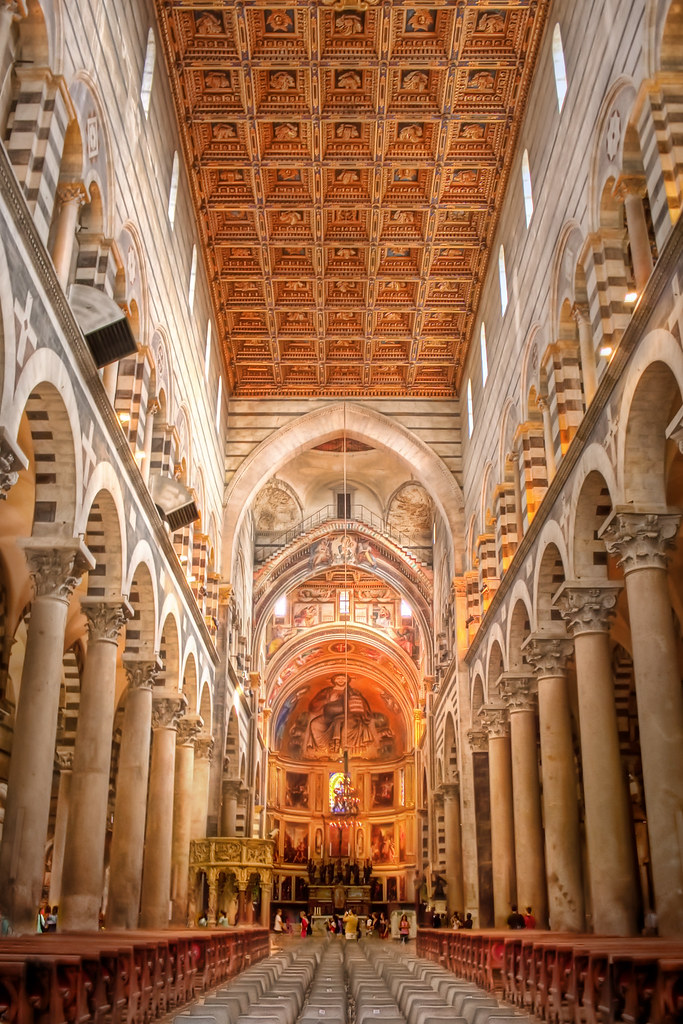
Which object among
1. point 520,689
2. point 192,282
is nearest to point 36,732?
point 520,689

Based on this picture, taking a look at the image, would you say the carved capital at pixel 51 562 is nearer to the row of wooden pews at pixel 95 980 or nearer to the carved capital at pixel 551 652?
the row of wooden pews at pixel 95 980

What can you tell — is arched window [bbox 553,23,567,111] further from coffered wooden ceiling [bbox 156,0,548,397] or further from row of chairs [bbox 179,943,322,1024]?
row of chairs [bbox 179,943,322,1024]

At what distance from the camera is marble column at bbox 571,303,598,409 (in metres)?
15.0

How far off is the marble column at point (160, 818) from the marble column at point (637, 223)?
12.7 metres

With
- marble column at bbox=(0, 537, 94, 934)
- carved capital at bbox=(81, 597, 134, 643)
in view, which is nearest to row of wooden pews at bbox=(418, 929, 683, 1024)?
marble column at bbox=(0, 537, 94, 934)

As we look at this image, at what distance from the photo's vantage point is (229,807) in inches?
1238

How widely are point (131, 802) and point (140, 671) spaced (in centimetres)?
224

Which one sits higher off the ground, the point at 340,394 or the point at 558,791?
the point at 340,394

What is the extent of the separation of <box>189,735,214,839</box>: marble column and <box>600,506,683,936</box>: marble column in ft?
51.7

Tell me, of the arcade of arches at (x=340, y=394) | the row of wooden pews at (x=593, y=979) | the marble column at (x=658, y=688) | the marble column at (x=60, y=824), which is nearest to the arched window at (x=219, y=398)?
the arcade of arches at (x=340, y=394)

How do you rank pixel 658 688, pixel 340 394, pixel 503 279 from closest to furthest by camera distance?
pixel 658 688 → pixel 503 279 → pixel 340 394

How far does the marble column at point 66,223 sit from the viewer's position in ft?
40.7

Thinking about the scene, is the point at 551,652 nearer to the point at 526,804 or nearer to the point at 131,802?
the point at 526,804

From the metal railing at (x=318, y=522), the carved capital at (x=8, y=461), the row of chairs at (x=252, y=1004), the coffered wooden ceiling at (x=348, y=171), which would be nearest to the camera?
the row of chairs at (x=252, y=1004)
